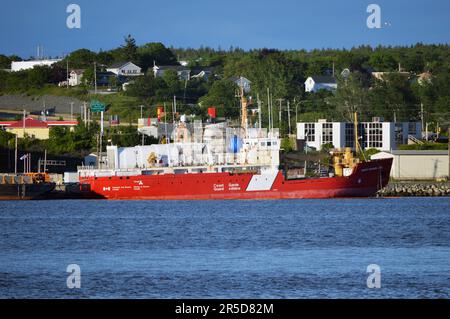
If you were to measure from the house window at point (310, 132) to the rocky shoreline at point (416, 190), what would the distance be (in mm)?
20880

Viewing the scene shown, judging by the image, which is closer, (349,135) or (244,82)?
(349,135)

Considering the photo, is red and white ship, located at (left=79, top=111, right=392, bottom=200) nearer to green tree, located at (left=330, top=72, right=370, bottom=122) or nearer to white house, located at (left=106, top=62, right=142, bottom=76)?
green tree, located at (left=330, top=72, right=370, bottom=122)

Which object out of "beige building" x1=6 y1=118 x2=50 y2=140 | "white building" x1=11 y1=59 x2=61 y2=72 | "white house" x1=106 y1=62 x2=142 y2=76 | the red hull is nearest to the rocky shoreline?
the red hull

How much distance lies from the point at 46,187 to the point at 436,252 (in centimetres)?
3811

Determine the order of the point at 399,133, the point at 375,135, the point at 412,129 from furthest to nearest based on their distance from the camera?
the point at 412,129 < the point at 399,133 < the point at 375,135

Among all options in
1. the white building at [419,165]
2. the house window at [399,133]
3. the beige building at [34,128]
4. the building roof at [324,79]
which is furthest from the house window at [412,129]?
the building roof at [324,79]

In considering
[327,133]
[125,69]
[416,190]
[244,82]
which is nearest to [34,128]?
[327,133]

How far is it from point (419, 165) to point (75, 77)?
215 ft

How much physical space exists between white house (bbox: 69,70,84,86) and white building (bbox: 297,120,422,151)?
153 ft

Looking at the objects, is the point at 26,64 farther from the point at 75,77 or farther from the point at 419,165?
the point at 419,165

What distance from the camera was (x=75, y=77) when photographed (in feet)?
438

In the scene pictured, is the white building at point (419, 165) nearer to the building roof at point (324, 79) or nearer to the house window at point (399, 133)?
the house window at point (399, 133)
